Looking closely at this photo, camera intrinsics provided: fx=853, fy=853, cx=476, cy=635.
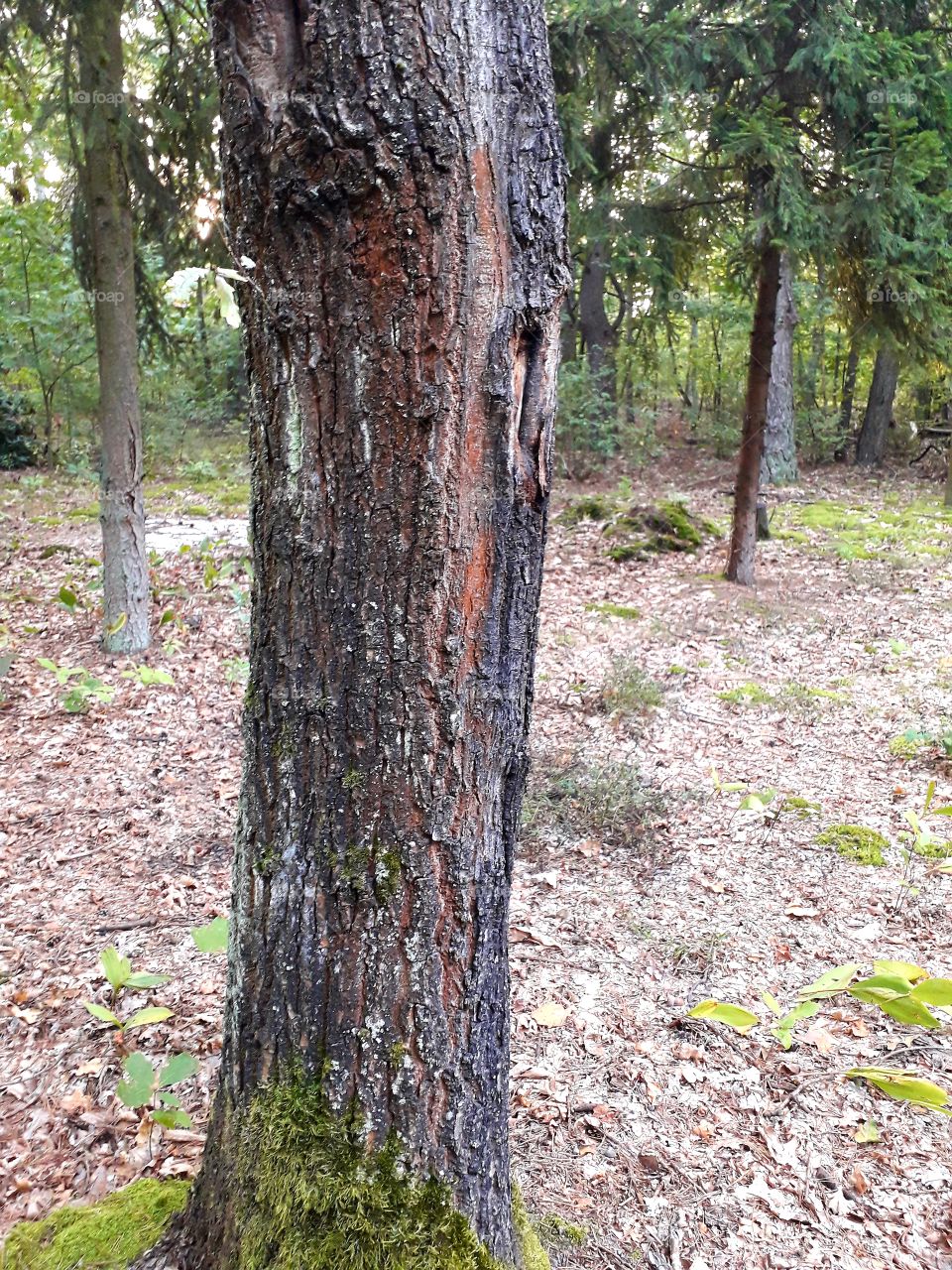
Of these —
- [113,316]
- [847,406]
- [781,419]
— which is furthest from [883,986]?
[847,406]

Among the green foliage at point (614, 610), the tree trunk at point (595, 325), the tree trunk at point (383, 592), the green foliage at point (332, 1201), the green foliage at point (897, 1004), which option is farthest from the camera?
the tree trunk at point (595, 325)

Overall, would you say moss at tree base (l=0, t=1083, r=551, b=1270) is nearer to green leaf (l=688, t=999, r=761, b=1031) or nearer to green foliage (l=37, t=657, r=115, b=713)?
green leaf (l=688, t=999, r=761, b=1031)

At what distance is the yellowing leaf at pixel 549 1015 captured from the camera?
2871mm

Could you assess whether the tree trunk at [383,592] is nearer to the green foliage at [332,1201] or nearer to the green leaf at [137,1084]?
the green foliage at [332,1201]

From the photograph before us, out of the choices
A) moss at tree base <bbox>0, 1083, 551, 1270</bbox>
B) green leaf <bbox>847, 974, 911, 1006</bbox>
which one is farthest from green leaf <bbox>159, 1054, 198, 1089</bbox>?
green leaf <bbox>847, 974, 911, 1006</bbox>

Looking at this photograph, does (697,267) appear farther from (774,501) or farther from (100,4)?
(100,4)

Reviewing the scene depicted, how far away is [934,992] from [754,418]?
684cm

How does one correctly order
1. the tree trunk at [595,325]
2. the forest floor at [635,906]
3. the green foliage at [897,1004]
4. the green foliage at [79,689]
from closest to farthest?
the green foliage at [897,1004] → the forest floor at [635,906] → the green foliage at [79,689] → the tree trunk at [595,325]

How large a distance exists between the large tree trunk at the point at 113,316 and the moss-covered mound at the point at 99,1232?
4.76m

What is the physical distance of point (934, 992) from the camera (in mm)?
1874

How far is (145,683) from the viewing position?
230 inches

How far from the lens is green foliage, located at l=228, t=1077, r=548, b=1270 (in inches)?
59.6

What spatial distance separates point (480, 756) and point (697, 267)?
28.0ft

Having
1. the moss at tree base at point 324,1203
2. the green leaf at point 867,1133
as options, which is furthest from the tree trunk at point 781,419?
the moss at tree base at point 324,1203
